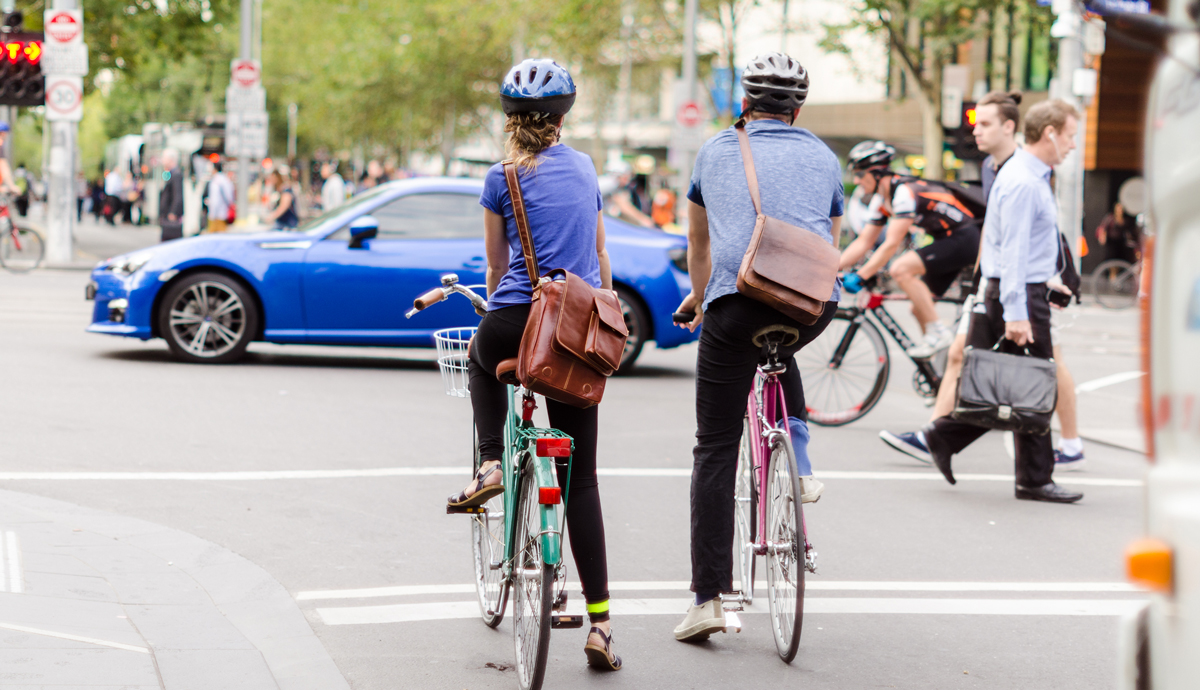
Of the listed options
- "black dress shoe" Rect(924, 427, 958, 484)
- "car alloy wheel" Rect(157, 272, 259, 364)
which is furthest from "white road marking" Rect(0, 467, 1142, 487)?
"car alloy wheel" Rect(157, 272, 259, 364)

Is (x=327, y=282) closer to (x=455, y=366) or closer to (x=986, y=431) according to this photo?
(x=986, y=431)

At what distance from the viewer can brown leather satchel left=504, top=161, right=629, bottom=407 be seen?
4035 millimetres

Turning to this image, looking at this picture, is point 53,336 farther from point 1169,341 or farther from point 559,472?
point 1169,341

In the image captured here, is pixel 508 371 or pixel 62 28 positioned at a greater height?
→ pixel 62 28

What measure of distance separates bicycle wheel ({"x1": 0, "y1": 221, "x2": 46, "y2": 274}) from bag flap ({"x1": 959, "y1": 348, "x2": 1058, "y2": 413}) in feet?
53.0

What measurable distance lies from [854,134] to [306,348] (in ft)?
138

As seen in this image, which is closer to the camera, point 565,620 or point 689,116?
point 565,620

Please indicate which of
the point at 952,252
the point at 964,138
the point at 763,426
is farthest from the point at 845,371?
the point at 964,138

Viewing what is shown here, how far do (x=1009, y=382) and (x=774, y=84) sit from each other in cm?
292

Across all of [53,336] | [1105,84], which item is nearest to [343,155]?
[1105,84]

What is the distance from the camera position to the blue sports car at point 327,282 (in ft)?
35.8

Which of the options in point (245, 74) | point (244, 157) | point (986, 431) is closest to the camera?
point (986, 431)

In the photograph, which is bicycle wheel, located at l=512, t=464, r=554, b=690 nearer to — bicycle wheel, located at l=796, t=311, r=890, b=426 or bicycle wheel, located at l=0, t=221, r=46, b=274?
bicycle wheel, located at l=796, t=311, r=890, b=426

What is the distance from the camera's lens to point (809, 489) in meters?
4.67
